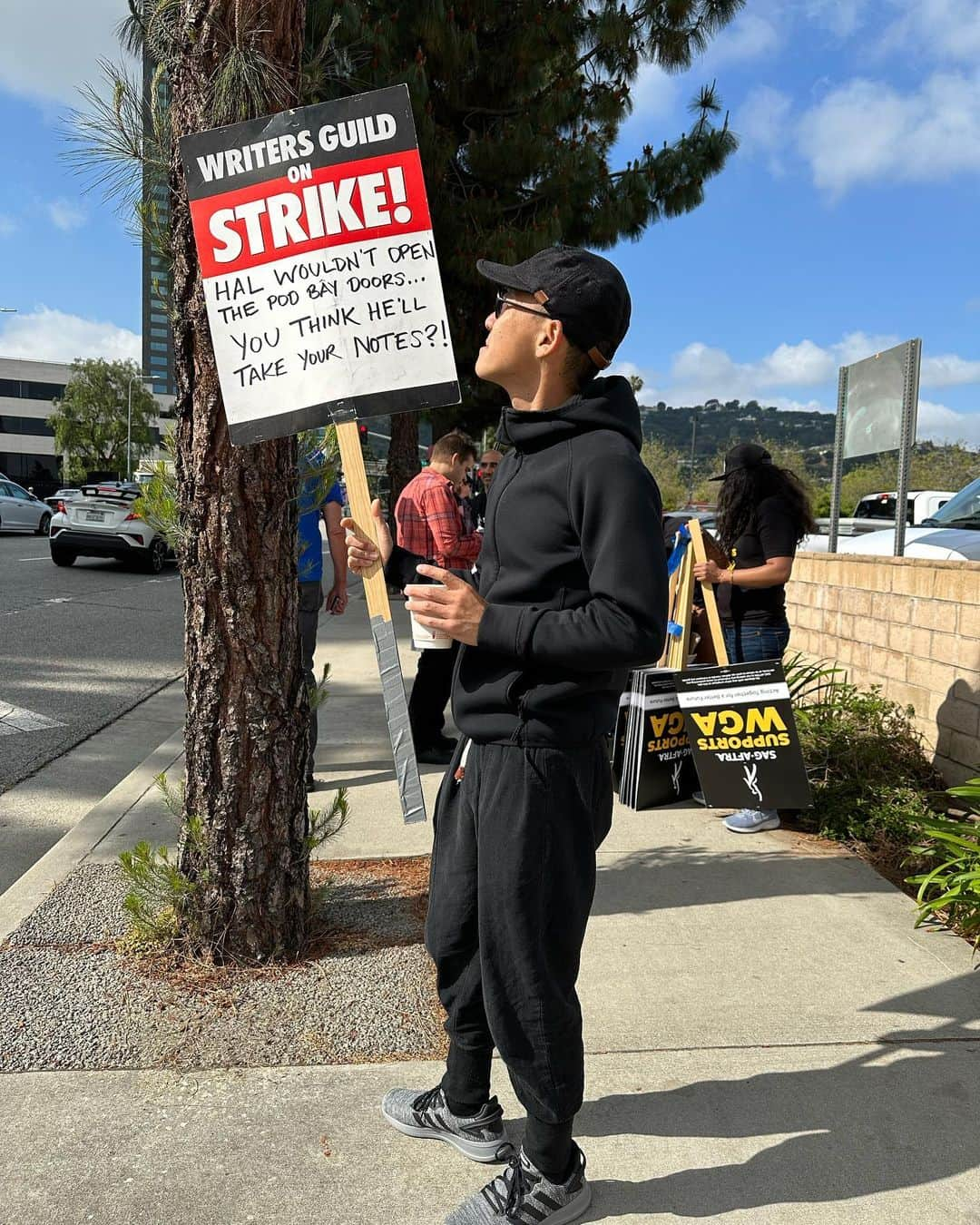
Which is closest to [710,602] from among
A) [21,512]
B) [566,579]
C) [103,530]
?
[566,579]

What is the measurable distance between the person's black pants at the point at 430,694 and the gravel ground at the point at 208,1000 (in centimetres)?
257

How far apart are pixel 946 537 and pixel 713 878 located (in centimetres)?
465

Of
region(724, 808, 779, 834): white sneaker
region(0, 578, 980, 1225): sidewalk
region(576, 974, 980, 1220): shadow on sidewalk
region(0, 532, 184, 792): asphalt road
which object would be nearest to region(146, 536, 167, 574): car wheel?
region(0, 532, 184, 792): asphalt road

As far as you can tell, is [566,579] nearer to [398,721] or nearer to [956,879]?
[398,721]

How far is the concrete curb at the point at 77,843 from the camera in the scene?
4.11m

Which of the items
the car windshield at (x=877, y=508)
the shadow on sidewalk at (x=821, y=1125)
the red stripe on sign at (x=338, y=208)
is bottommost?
the car windshield at (x=877, y=508)

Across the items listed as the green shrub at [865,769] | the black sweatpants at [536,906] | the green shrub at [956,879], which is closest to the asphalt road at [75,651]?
the green shrub at [865,769]

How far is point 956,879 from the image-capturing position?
3.88 m

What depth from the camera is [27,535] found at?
2977 cm

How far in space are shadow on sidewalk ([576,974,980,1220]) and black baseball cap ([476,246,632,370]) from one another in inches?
75.1

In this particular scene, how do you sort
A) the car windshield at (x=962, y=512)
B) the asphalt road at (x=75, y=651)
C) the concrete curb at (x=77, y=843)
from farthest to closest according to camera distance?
the car windshield at (x=962, y=512) → the asphalt road at (x=75, y=651) → the concrete curb at (x=77, y=843)

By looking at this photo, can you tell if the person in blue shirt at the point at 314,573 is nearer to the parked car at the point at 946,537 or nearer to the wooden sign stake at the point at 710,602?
the wooden sign stake at the point at 710,602

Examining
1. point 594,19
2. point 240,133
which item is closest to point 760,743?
point 240,133

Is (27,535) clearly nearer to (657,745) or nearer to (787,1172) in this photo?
(657,745)
